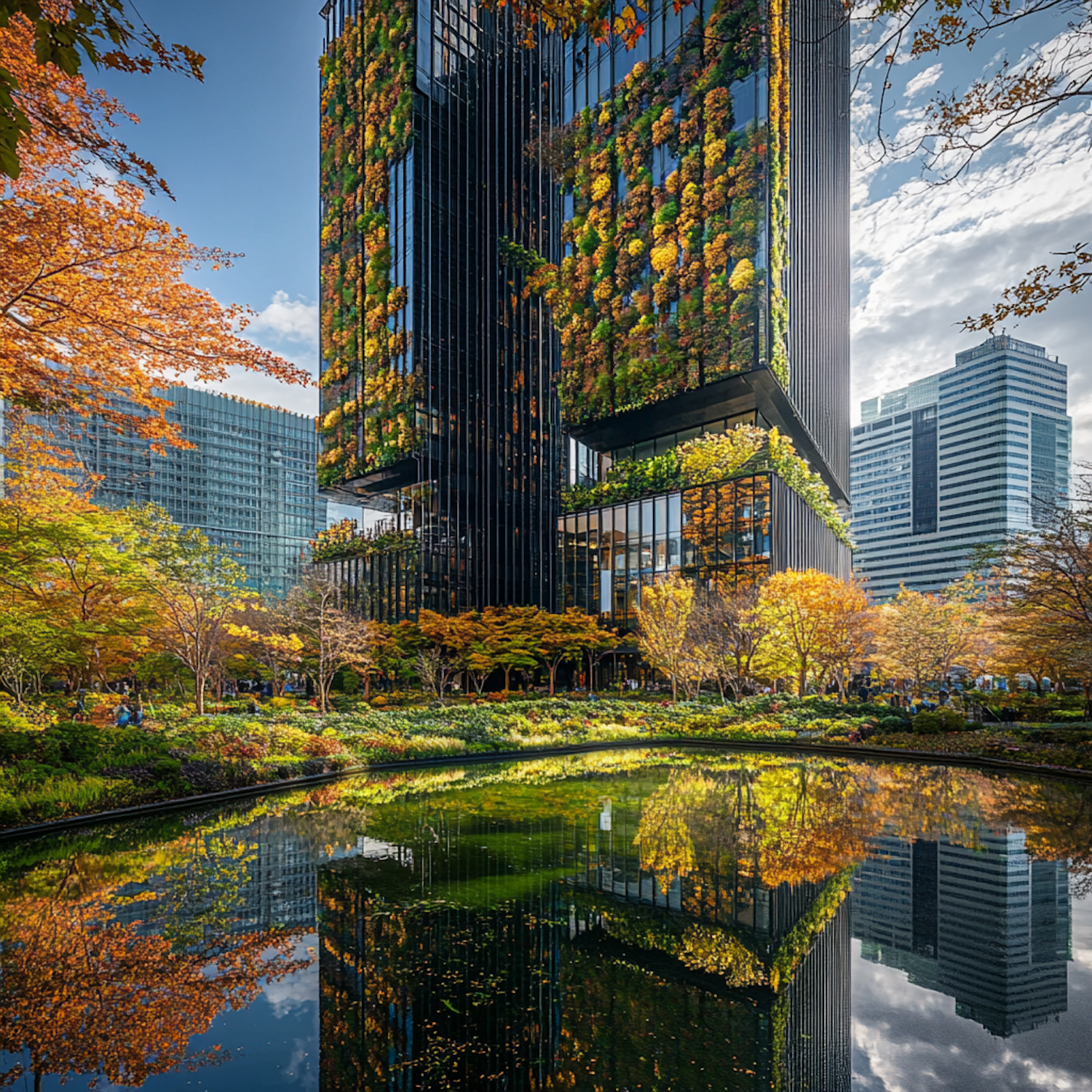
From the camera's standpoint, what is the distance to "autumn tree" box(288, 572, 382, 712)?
1235 inches

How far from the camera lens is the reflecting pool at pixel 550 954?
206 inches

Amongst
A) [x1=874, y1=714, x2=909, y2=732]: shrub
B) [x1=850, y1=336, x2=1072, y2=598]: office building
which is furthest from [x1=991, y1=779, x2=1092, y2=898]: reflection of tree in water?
[x1=850, y1=336, x2=1072, y2=598]: office building

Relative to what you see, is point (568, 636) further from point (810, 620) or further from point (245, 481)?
point (245, 481)

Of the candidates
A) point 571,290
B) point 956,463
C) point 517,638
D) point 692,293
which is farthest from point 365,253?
point 956,463

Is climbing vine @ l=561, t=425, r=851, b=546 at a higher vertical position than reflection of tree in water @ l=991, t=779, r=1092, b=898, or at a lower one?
higher

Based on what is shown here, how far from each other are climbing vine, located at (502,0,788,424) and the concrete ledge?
73.7ft

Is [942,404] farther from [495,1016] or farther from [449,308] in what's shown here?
[495,1016]

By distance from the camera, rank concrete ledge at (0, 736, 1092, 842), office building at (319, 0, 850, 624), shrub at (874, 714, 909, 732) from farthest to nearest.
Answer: office building at (319, 0, 850, 624)
shrub at (874, 714, 909, 732)
concrete ledge at (0, 736, 1092, 842)

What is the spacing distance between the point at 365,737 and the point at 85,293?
14822mm

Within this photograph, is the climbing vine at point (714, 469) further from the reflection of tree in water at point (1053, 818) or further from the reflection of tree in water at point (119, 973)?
the reflection of tree in water at point (119, 973)

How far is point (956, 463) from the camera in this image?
142250 millimetres

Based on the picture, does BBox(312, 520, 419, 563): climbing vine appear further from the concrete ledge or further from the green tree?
the concrete ledge

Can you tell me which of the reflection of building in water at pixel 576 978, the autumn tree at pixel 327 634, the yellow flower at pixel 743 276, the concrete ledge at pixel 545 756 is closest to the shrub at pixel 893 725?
the concrete ledge at pixel 545 756

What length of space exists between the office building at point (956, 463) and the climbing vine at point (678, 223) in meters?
79.6
